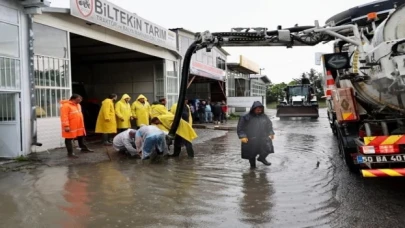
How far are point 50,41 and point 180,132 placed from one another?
4.54 metres

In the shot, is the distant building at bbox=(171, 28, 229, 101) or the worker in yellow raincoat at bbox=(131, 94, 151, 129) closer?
the worker in yellow raincoat at bbox=(131, 94, 151, 129)

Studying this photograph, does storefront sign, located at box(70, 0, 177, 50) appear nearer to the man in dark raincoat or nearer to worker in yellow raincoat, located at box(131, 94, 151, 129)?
worker in yellow raincoat, located at box(131, 94, 151, 129)

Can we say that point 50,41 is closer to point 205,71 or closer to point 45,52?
point 45,52

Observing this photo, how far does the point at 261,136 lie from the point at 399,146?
3.24 m

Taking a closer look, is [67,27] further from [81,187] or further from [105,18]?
[81,187]

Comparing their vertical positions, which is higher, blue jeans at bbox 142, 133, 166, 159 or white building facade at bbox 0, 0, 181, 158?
white building facade at bbox 0, 0, 181, 158

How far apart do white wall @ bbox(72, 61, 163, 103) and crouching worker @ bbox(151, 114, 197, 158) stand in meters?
8.76

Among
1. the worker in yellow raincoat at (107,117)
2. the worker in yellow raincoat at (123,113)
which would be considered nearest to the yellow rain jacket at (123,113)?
the worker in yellow raincoat at (123,113)

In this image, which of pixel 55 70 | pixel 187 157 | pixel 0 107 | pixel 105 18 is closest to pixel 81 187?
pixel 187 157

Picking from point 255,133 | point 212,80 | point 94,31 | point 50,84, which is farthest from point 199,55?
point 255,133

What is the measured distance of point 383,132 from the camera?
5.82 meters

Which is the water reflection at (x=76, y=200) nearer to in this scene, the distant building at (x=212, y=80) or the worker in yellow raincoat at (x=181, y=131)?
the worker in yellow raincoat at (x=181, y=131)

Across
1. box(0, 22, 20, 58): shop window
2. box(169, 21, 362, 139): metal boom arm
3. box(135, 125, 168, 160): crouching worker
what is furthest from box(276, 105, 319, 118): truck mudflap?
box(0, 22, 20, 58): shop window

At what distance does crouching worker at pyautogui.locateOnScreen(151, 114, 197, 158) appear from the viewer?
934cm
